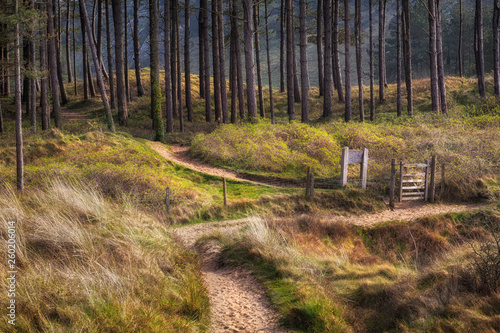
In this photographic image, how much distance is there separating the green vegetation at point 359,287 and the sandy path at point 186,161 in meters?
6.34

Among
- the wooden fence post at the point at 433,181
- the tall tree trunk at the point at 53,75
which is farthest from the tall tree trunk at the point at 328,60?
the tall tree trunk at the point at 53,75

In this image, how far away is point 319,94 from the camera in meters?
40.2

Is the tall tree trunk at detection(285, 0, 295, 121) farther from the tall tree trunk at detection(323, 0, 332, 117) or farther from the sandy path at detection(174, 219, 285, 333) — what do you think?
the sandy path at detection(174, 219, 285, 333)

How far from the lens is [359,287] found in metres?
6.98

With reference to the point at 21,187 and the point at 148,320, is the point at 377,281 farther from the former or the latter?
the point at 21,187

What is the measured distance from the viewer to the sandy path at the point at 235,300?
5.96m

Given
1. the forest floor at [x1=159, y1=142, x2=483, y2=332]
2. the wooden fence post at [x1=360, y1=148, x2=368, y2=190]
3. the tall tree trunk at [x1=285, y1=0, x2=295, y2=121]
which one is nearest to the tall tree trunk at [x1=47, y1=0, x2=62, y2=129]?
the tall tree trunk at [x1=285, y1=0, x2=295, y2=121]

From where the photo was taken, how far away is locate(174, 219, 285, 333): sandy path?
19.6 feet

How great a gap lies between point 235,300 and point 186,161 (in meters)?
13.3

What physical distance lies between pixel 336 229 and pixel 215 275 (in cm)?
546

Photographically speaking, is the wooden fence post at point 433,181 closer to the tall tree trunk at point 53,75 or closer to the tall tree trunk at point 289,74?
the tall tree trunk at point 289,74

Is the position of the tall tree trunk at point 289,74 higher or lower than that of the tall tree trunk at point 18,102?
higher

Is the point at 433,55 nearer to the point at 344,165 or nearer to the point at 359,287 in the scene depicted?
the point at 344,165

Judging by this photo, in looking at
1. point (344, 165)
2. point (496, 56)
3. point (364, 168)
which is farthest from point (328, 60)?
point (496, 56)
